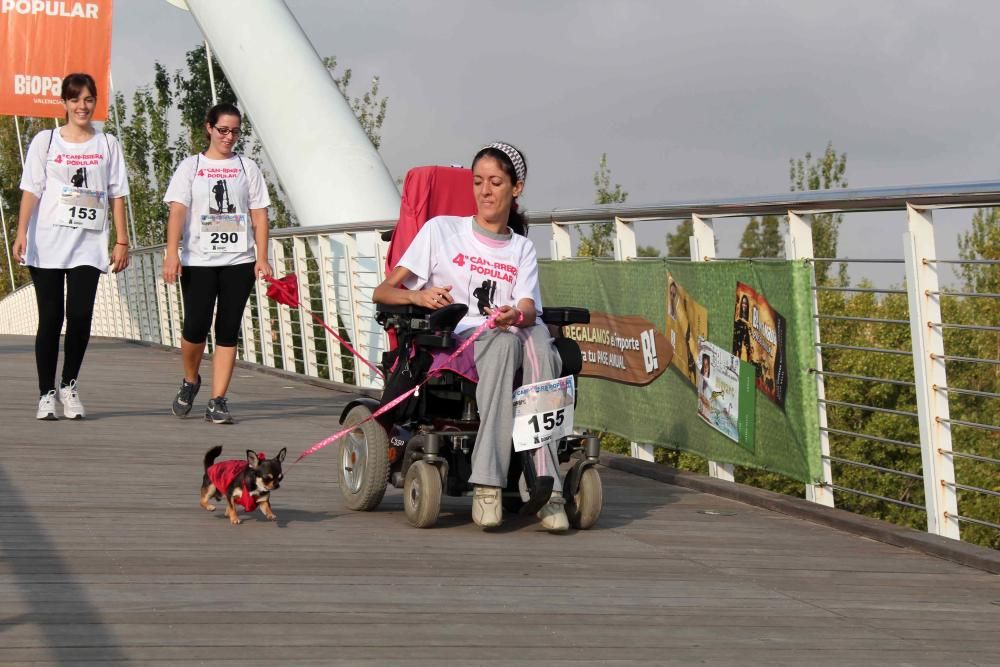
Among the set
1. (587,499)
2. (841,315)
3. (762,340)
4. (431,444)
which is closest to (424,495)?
(431,444)

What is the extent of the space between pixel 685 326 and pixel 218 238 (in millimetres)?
2768

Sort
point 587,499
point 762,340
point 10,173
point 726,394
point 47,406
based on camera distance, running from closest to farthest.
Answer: point 587,499, point 762,340, point 726,394, point 47,406, point 10,173

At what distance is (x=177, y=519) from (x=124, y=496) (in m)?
0.56

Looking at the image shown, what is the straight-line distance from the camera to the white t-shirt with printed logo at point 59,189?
8.20 meters

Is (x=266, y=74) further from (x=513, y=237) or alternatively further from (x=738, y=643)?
(x=738, y=643)

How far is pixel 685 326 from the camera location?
7.08 m

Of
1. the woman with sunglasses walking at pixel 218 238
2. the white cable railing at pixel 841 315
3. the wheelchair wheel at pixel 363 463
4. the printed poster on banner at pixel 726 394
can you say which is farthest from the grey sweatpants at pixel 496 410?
the woman with sunglasses walking at pixel 218 238

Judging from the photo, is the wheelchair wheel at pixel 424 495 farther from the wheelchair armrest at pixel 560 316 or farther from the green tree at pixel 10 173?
the green tree at pixel 10 173

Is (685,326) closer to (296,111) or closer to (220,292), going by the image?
(220,292)

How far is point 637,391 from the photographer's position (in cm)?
760

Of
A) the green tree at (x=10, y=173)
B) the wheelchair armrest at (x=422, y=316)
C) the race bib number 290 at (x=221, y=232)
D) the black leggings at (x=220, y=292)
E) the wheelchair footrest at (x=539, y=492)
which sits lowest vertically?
the wheelchair footrest at (x=539, y=492)

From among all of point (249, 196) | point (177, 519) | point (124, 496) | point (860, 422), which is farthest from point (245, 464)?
point (860, 422)

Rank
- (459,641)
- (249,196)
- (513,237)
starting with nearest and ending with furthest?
(459,641)
(513,237)
(249,196)

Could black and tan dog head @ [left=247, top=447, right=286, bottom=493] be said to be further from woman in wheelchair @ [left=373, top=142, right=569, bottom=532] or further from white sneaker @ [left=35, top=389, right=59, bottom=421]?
white sneaker @ [left=35, top=389, right=59, bottom=421]
